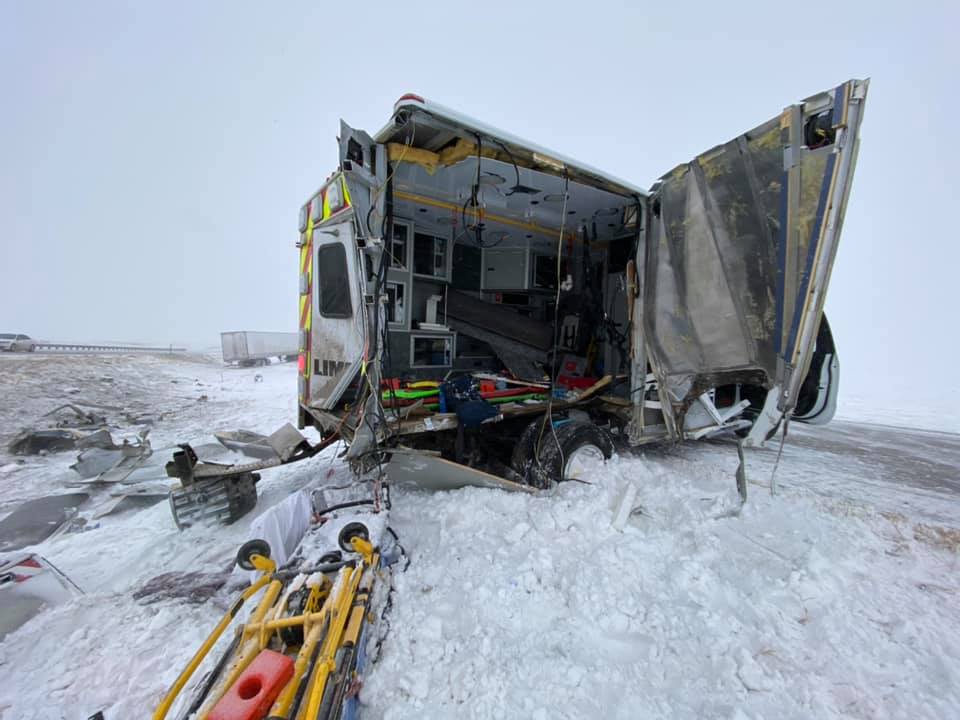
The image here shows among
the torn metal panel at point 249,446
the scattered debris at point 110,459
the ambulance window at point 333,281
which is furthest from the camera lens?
the torn metal panel at point 249,446

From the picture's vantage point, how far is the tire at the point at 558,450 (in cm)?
383

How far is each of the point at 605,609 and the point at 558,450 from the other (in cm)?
168

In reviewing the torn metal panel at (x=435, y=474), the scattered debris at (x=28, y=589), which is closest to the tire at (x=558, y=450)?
the torn metal panel at (x=435, y=474)

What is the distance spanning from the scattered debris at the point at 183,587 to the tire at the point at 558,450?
9.00ft

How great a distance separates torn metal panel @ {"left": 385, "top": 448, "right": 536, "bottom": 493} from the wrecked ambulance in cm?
3

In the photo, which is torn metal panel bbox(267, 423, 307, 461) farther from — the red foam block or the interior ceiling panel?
the interior ceiling panel

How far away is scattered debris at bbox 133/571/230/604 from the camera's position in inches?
99.0

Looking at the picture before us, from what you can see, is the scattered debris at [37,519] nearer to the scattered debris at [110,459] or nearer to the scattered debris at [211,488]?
the scattered debris at [110,459]

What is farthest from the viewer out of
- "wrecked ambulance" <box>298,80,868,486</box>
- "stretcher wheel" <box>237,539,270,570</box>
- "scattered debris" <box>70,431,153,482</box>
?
"scattered debris" <box>70,431,153,482</box>

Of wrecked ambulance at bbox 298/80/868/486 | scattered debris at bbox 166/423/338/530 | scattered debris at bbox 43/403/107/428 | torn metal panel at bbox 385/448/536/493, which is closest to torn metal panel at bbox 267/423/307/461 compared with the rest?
scattered debris at bbox 166/423/338/530

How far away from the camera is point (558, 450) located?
3834mm

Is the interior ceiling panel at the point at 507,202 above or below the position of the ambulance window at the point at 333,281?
above

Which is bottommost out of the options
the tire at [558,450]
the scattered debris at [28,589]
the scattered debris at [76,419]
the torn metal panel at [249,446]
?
the scattered debris at [28,589]

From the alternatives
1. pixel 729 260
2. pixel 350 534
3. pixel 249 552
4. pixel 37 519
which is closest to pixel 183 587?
pixel 249 552
